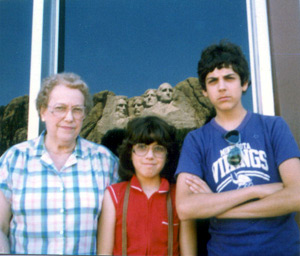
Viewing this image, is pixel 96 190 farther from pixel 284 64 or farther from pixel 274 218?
pixel 284 64

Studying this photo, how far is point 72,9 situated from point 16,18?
1.43 ft

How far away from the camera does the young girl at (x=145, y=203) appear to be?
1.99m

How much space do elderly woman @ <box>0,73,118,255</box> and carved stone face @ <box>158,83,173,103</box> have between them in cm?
62

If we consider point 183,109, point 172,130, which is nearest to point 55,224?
point 172,130

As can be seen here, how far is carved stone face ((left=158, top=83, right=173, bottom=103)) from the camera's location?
103 inches

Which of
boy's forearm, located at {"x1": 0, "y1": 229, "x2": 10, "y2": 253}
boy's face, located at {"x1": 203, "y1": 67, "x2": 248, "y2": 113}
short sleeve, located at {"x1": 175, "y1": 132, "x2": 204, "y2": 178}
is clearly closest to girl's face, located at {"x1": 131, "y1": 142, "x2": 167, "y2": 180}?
short sleeve, located at {"x1": 175, "y1": 132, "x2": 204, "y2": 178}

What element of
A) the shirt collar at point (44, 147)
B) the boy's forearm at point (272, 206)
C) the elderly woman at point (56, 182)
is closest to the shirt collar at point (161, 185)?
the elderly woman at point (56, 182)

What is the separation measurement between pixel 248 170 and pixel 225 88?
1.61 feet

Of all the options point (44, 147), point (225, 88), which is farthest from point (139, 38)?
point (44, 147)

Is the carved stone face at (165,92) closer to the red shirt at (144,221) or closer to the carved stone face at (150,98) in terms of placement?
the carved stone face at (150,98)

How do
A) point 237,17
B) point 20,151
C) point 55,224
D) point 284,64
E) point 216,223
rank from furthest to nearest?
point 237,17
point 284,64
point 20,151
point 55,224
point 216,223

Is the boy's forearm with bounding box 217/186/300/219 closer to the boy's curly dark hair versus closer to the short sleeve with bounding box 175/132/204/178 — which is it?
the short sleeve with bounding box 175/132/204/178

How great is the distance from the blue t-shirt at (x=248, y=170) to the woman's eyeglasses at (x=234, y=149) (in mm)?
20

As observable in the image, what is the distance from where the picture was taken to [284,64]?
2.31 meters
